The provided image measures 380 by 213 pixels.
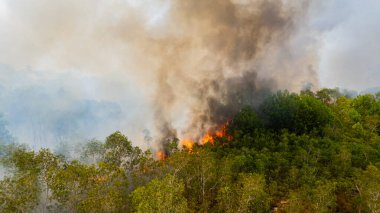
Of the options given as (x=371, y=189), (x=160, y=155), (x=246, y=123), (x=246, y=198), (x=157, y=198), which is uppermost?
(x=160, y=155)

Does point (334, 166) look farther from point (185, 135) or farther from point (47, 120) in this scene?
point (47, 120)

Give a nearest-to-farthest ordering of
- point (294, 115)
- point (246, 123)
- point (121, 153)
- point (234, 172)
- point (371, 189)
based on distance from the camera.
Result: point (371, 189)
point (121, 153)
point (234, 172)
point (246, 123)
point (294, 115)

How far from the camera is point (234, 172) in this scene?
239 ft

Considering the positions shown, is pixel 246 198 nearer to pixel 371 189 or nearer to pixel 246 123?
pixel 371 189

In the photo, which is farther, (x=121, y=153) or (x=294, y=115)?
(x=294, y=115)

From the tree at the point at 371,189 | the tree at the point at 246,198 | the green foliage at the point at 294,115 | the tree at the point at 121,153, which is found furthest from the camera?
the green foliage at the point at 294,115

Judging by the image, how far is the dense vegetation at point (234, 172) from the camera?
157ft

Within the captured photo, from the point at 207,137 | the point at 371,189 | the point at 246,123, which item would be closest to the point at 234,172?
the point at 371,189

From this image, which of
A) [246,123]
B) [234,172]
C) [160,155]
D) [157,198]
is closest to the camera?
[157,198]

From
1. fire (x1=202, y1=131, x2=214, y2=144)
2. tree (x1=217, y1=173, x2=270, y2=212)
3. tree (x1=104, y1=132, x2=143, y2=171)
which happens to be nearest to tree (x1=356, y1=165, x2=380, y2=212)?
tree (x1=217, y1=173, x2=270, y2=212)

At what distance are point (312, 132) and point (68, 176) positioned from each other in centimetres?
7273

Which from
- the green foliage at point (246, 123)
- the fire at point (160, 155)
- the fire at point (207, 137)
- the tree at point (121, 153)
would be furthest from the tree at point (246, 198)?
the fire at point (207, 137)

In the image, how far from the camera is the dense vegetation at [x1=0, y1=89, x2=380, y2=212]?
157ft

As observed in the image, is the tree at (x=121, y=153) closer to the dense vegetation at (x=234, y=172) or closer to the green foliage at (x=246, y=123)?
the dense vegetation at (x=234, y=172)
